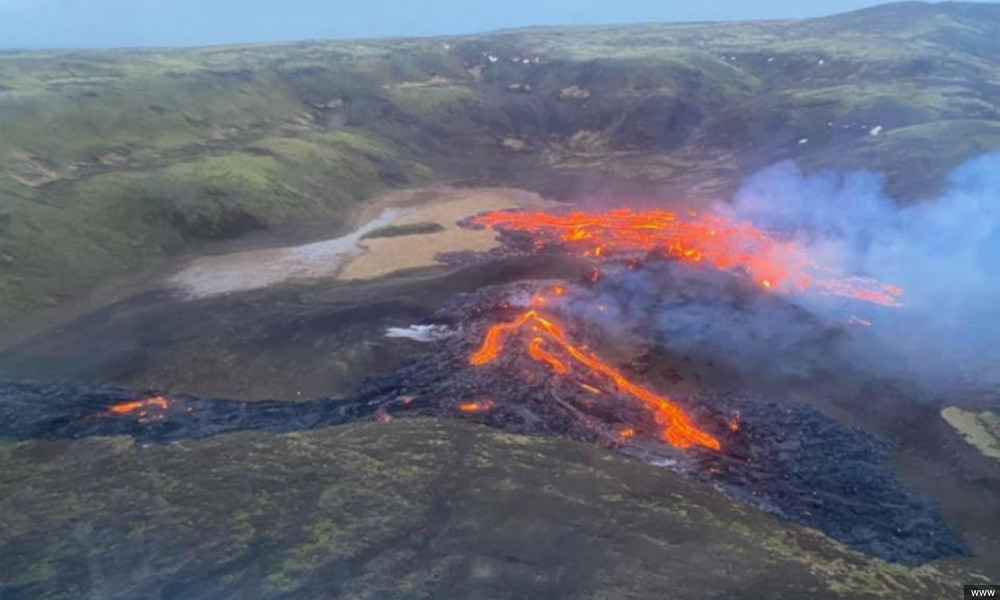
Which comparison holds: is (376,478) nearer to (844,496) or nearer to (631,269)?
(844,496)

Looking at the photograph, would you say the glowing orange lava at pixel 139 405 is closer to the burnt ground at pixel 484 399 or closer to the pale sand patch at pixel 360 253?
the burnt ground at pixel 484 399

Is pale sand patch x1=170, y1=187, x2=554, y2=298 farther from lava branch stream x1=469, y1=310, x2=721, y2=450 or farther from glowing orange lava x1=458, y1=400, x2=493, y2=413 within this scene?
glowing orange lava x1=458, y1=400, x2=493, y2=413

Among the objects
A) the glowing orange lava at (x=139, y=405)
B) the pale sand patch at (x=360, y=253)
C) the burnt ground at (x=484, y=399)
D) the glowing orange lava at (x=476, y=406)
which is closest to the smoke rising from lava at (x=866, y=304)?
the burnt ground at (x=484, y=399)

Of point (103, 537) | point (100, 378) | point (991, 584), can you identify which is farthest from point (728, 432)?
point (100, 378)

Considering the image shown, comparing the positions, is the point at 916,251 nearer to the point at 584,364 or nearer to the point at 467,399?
the point at 584,364

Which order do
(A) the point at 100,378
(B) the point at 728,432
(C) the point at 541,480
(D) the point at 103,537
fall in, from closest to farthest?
1. (D) the point at 103,537
2. (C) the point at 541,480
3. (B) the point at 728,432
4. (A) the point at 100,378
